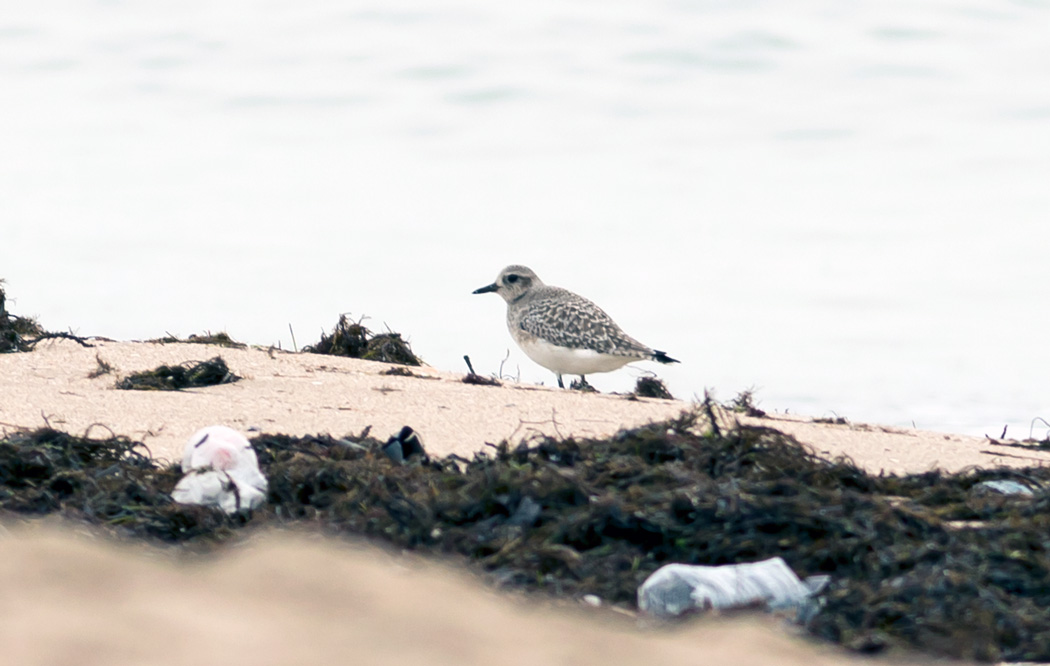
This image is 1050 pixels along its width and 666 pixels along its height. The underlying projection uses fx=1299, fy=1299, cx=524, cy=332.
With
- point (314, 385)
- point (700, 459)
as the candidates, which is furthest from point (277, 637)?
point (314, 385)

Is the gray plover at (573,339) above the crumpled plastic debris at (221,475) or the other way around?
the other way around

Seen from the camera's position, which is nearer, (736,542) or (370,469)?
(736,542)

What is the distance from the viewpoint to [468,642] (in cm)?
214

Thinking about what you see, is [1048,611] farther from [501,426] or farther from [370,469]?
[501,426]

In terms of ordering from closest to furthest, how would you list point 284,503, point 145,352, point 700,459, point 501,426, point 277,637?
point 277,637
point 284,503
point 700,459
point 501,426
point 145,352

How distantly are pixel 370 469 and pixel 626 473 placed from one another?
948 millimetres

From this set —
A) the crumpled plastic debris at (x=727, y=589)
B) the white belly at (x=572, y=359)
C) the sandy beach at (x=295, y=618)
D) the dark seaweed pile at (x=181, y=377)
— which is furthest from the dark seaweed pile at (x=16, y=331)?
the crumpled plastic debris at (x=727, y=589)

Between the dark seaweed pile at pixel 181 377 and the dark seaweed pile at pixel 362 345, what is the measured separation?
1.66 m

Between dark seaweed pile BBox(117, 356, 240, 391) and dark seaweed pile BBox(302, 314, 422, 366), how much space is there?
1664 millimetres

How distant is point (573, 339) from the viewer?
945cm

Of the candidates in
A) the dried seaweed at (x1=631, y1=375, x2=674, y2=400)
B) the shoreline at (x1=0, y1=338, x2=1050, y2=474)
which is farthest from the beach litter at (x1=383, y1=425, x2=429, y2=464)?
the dried seaweed at (x1=631, y1=375, x2=674, y2=400)

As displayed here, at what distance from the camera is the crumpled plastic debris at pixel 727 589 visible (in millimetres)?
3410

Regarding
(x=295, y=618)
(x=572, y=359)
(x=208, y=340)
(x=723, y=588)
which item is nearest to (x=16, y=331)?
(x=208, y=340)

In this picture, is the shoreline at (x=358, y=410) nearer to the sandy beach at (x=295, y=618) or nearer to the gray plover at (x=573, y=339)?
the gray plover at (x=573, y=339)
